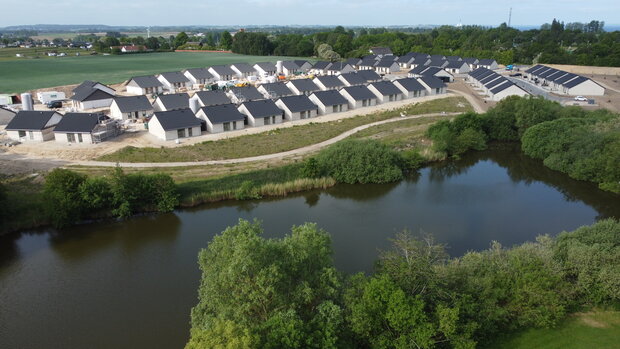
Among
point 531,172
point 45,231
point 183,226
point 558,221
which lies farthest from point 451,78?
point 45,231

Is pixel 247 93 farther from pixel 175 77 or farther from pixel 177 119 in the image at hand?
pixel 175 77

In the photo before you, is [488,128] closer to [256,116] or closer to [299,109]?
[299,109]

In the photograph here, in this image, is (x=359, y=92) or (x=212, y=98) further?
(x=359, y=92)

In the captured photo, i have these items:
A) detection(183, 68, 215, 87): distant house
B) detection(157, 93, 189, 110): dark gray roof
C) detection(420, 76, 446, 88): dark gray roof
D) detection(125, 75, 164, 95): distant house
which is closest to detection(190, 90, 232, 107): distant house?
detection(157, 93, 189, 110): dark gray roof

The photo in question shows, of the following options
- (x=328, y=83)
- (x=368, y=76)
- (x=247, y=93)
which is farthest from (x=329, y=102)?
(x=368, y=76)

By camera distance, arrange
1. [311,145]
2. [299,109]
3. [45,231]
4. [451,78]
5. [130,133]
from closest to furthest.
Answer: [45,231]
[311,145]
[130,133]
[299,109]
[451,78]

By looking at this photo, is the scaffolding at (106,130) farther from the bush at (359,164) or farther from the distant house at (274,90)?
the bush at (359,164)
